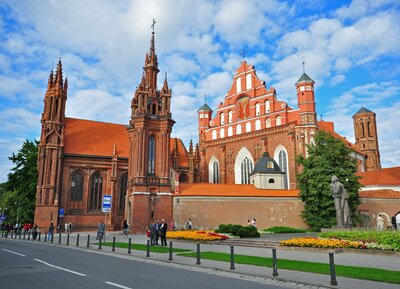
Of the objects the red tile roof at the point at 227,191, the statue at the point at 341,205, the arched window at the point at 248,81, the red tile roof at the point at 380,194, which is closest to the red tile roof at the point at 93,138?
the red tile roof at the point at 227,191

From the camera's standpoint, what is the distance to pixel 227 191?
39844 mm

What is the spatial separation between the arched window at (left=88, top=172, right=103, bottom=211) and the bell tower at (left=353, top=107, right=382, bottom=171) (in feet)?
189

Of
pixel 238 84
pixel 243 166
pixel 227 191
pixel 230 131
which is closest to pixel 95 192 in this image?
pixel 227 191

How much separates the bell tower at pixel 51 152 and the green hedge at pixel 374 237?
3333 centimetres

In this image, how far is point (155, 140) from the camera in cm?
4009

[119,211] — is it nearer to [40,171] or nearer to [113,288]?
[40,171]

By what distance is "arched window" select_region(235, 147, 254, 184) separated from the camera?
51.2 m

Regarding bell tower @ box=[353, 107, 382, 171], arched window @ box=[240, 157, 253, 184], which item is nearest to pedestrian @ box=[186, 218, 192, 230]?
arched window @ box=[240, 157, 253, 184]

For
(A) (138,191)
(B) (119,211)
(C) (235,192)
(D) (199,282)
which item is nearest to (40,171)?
(B) (119,211)

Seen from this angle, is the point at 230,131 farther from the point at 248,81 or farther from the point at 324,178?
the point at 324,178

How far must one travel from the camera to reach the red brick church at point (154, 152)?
3872 centimetres

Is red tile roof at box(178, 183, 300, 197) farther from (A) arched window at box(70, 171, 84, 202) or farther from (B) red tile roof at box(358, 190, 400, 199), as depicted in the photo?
(A) arched window at box(70, 171, 84, 202)

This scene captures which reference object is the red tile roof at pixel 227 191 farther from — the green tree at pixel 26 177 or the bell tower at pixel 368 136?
the bell tower at pixel 368 136

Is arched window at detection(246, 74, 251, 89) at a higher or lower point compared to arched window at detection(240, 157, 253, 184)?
higher
